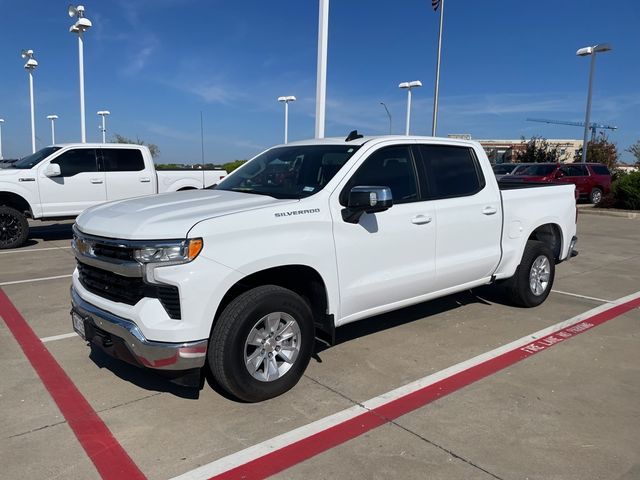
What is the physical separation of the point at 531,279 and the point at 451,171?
1874mm

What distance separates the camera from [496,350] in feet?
15.8

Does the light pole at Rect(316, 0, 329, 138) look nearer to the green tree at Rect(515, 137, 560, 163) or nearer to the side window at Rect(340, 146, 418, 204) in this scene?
the side window at Rect(340, 146, 418, 204)

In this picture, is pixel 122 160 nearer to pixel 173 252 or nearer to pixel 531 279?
pixel 531 279

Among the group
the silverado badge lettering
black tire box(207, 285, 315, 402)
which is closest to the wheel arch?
black tire box(207, 285, 315, 402)

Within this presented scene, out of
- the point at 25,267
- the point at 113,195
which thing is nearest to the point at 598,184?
the point at 113,195

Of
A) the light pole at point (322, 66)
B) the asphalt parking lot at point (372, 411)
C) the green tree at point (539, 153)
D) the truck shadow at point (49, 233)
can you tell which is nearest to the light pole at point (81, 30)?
the truck shadow at point (49, 233)

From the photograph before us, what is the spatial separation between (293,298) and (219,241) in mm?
707

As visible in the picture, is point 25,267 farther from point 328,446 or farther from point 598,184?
point 598,184

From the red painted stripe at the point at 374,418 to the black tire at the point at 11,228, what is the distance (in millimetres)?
9159

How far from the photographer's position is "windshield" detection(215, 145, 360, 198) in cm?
428

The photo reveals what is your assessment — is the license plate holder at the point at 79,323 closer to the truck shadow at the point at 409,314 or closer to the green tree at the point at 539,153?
the truck shadow at the point at 409,314

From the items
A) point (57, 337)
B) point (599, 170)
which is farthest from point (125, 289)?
point (599, 170)

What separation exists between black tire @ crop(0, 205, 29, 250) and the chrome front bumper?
799 centimetres

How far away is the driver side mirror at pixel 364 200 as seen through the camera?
3.87 metres
